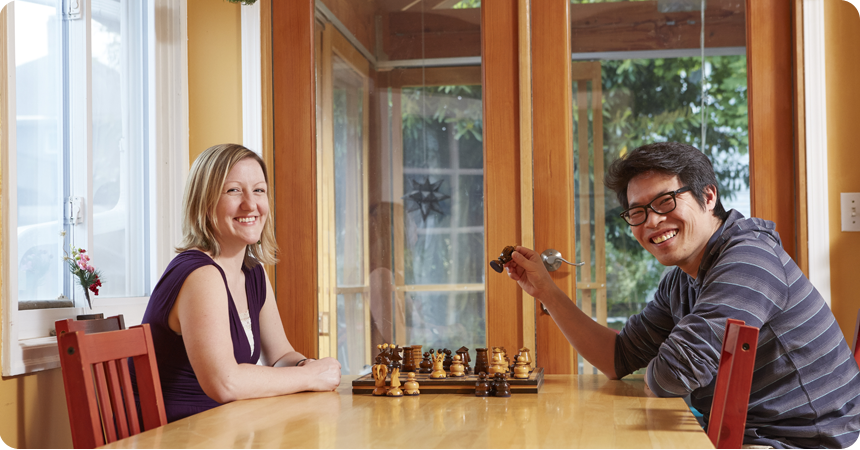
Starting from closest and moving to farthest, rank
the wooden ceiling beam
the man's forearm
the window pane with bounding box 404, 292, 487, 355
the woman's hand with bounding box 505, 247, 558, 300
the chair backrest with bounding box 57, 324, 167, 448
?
1. the chair backrest with bounding box 57, 324, 167, 448
2. the man's forearm
3. the woman's hand with bounding box 505, 247, 558, 300
4. the wooden ceiling beam
5. the window pane with bounding box 404, 292, 487, 355

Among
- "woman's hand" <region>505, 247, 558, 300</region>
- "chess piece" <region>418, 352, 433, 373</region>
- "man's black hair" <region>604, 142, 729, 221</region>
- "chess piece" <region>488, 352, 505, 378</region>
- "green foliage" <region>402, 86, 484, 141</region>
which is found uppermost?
"green foliage" <region>402, 86, 484, 141</region>

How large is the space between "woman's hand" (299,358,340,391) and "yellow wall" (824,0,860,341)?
162 centimetres

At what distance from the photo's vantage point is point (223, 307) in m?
1.74

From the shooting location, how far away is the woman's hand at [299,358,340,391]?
1.83m

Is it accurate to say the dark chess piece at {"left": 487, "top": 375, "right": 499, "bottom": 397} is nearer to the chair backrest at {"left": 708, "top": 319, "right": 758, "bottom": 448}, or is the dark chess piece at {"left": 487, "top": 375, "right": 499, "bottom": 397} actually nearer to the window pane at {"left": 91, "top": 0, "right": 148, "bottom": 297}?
the chair backrest at {"left": 708, "top": 319, "right": 758, "bottom": 448}

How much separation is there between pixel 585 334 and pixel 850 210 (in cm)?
100

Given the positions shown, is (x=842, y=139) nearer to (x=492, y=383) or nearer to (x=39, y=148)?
(x=492, y=383)

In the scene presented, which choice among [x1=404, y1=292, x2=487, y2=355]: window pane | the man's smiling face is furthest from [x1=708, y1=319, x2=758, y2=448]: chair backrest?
[x1=404, y1=292, x2=487, y2=355]: window pane

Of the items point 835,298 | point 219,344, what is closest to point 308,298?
point 219,344

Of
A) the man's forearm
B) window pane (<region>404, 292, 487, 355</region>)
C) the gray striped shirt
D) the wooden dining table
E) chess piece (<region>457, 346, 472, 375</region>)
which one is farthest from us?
window pane (<region>404, 292, 487, 355</region>)

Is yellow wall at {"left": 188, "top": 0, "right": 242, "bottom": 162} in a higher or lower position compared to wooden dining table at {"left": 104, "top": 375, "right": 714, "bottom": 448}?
higher

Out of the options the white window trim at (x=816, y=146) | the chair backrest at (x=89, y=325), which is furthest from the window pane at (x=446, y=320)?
the white window trim at (x=816, y=146)

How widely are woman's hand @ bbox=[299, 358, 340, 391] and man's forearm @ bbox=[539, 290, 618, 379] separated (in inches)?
27.3

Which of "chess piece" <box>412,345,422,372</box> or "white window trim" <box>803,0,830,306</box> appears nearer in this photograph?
"chess piece" <box>412,345,422,372</box>
